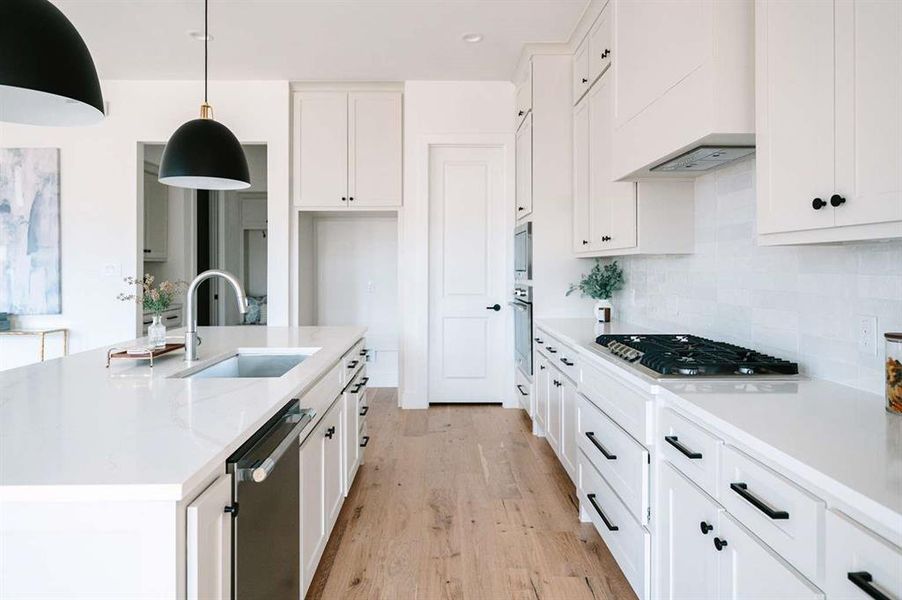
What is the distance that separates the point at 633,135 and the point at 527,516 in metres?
1.87

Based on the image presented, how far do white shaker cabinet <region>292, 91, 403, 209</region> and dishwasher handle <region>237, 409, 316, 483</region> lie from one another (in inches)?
136

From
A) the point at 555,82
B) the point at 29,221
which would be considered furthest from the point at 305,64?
the point at 29,221

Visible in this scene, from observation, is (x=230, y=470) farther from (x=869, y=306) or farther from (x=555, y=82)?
(x=555, y=82)

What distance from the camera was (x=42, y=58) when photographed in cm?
117

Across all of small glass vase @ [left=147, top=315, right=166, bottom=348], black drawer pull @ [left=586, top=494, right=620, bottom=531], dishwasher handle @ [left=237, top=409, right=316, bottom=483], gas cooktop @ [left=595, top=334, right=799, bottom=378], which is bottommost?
black drawer pull @ [left=586, top=494, right=620, bottom=531]

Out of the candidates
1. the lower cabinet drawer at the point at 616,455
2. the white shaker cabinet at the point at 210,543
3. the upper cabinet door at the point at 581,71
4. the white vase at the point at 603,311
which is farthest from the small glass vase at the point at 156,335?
the upper cabinet door at the point at 581,71

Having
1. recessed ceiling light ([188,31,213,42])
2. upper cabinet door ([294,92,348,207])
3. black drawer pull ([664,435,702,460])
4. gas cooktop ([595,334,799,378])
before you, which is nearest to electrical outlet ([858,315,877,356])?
gas cooktop ([595,334,799,378])

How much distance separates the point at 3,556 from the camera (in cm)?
84

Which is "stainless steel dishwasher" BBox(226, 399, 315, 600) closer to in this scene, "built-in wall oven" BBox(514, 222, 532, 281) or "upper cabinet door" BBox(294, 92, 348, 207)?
"built-in wall oven" BBox(514, 222, 532, 281)

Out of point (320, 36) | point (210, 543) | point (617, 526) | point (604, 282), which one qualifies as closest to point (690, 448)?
point (617, 526)

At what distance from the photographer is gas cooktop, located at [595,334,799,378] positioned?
1.67 m

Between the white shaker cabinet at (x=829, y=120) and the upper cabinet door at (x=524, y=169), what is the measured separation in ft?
8.22

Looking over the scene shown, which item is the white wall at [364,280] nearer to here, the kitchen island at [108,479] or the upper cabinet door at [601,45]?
the upper cabinet door at [601,45]

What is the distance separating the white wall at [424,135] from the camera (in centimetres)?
467
